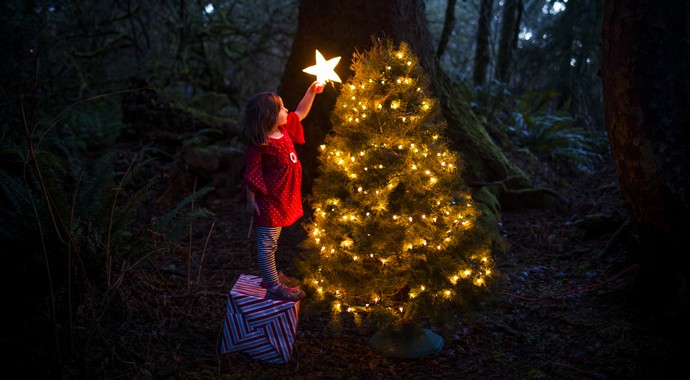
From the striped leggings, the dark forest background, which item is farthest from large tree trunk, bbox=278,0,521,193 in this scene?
the striped leggings

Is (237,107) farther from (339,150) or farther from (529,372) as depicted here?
(529,372)

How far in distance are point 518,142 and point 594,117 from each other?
10.9 ft

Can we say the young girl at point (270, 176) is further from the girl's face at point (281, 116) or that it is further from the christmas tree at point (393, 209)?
the christmas tree at point (393, 209)

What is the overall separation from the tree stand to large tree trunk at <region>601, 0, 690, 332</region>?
1669 millimetres

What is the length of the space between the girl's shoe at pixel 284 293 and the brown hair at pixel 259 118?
112 centimetres

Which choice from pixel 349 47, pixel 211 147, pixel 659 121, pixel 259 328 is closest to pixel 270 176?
pixel 259 328

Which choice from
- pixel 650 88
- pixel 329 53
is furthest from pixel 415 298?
pixel 329 53

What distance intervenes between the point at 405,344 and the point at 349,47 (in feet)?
11.1

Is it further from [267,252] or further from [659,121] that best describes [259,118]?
[659,121]

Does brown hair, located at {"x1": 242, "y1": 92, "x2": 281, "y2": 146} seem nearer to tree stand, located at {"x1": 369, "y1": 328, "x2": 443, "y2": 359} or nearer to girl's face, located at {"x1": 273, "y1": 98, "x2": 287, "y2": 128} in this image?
girl's face, located at {"x1": 273, "y1": 98, "x2": 287, "y2": 128}

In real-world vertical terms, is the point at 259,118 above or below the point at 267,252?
above

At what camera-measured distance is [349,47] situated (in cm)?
544

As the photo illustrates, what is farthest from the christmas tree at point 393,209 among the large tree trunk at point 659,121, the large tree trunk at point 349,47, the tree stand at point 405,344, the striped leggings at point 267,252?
the large tree trunk at point 349,47

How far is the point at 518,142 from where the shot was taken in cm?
885
